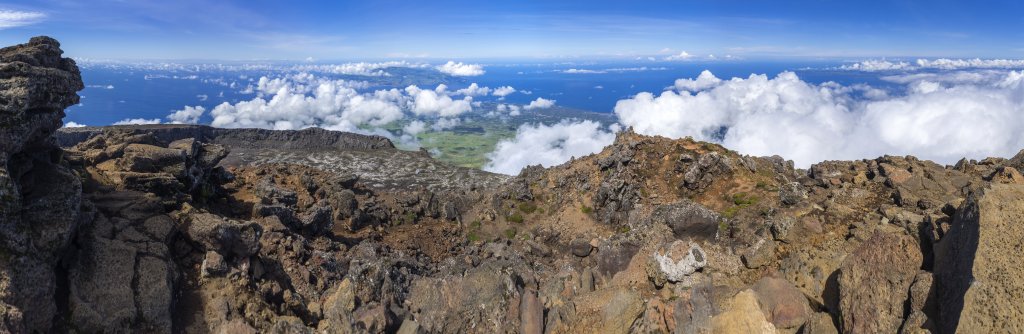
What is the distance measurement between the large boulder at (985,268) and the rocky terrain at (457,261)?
3cm

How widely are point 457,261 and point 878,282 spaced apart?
17401 mm

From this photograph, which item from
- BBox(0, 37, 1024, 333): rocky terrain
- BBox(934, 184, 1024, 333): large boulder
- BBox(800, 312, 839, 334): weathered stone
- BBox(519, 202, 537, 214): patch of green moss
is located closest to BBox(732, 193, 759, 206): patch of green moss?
BBox(0, 37, 1024, 333): rocky terrain

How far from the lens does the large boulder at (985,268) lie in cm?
637

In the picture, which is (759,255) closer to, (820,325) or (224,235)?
(820,325)

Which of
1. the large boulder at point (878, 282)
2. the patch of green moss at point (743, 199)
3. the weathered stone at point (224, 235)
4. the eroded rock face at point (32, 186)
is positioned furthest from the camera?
the patch of green moss at point (743, 199)

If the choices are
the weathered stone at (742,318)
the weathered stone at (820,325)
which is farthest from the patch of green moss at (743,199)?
the weathered stone at (820,325)

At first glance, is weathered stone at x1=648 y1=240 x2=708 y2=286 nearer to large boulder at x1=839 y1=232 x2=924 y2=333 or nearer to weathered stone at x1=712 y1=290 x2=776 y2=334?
weathered stone at x1=712 y1=290 x2=776 y2=334

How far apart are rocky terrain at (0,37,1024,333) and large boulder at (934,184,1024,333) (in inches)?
1.0

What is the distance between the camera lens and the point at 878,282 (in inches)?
329

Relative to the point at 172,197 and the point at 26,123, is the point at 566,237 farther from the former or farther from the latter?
the point at 26,123

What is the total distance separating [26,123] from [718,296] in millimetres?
15665

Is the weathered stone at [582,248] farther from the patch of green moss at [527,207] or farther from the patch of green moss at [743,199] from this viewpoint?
the patch of green moss at [527,207]

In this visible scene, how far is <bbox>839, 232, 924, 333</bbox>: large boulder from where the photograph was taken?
7883mm

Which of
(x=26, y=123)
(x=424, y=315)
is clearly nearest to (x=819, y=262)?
(x=424, y=315)
